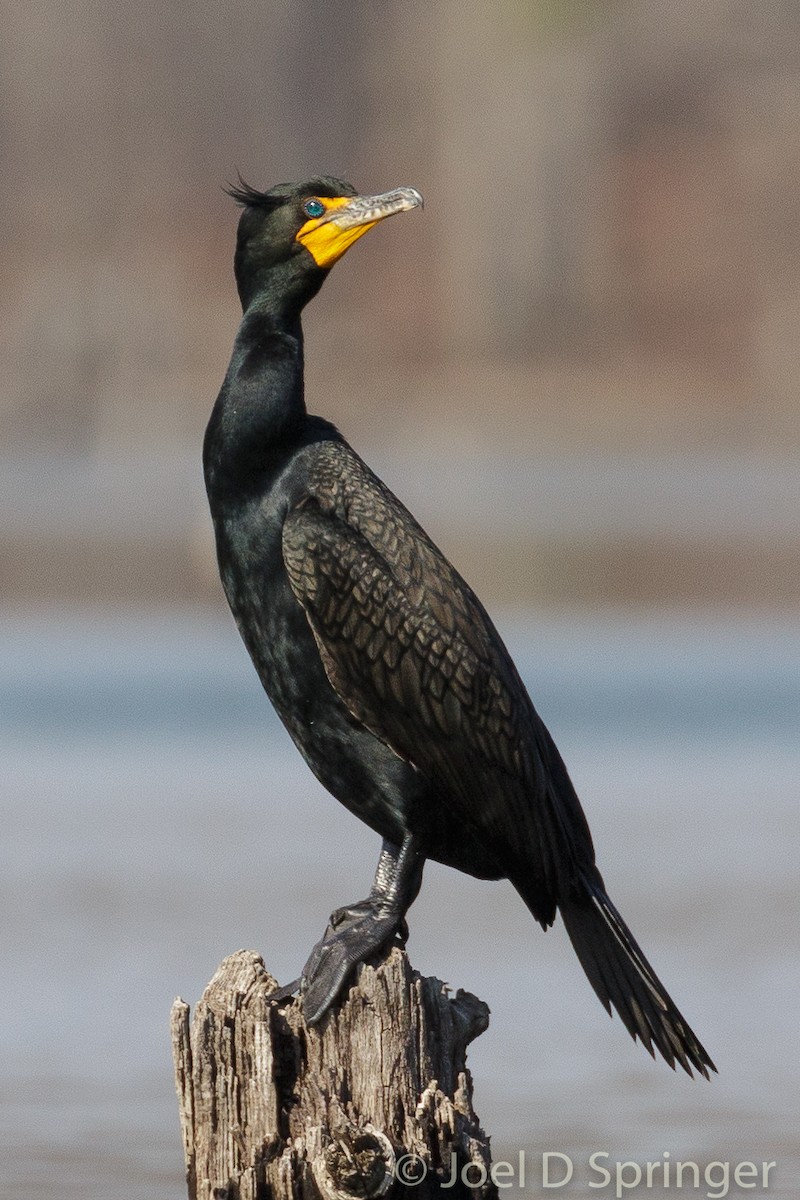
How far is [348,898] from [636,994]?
3.80 m

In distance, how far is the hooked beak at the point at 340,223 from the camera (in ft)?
18.0

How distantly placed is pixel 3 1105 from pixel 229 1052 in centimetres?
221

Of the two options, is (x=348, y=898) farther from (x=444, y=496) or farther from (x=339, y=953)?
(x=444, y=496)

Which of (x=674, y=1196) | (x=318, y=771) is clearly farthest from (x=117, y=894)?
(x=318, y=771)

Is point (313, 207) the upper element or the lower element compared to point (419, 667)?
upper

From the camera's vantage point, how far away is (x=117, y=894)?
29.4 ft

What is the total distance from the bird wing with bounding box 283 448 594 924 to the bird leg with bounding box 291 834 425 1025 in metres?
0.16

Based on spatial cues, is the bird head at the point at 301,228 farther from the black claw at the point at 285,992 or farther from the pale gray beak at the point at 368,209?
the black claw at the point at 285,992

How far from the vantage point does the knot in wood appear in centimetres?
467

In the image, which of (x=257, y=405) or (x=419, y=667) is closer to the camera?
(x=419, y=667)

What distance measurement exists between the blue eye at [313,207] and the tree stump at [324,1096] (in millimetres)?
1563

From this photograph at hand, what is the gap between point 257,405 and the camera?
5.40 metres

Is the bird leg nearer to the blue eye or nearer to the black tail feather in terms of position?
the black tail feather

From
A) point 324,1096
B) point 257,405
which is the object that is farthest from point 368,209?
point 324,1096
